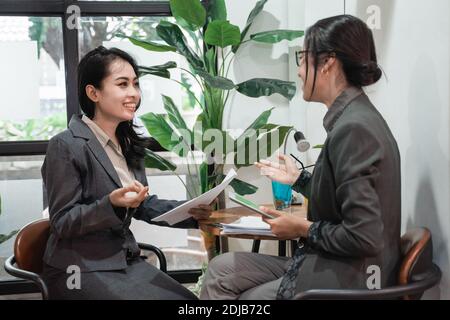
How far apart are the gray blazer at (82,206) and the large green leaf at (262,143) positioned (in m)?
1.19

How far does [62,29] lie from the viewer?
3.50 m

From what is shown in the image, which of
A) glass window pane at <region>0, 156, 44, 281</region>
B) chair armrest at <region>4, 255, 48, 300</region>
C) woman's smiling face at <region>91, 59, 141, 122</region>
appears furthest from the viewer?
glass window pane at <region>0, 156, 44, 281</region>

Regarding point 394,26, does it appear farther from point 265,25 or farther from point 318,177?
point 265,25

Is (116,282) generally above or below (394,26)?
below

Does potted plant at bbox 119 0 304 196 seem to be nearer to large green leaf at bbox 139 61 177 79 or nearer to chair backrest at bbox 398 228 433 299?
large green leaf at bbox 139 61 177 79

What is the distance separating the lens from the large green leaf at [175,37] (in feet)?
10.4

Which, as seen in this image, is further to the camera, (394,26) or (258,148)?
(258,148)

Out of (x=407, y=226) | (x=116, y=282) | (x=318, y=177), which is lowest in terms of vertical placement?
(x=116, y=282)

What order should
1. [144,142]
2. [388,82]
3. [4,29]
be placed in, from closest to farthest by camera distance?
1. [388,82]
2. [144,142]
3. [4,29]

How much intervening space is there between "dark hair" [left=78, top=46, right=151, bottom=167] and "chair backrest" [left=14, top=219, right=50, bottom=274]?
470 millimetres

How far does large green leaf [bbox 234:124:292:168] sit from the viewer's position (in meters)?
3.16

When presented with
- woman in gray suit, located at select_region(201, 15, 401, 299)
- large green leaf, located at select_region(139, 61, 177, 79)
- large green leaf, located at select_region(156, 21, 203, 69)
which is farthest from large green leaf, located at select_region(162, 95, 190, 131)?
woman in gray suit, located at select_region(201, 15, 401, 299)
